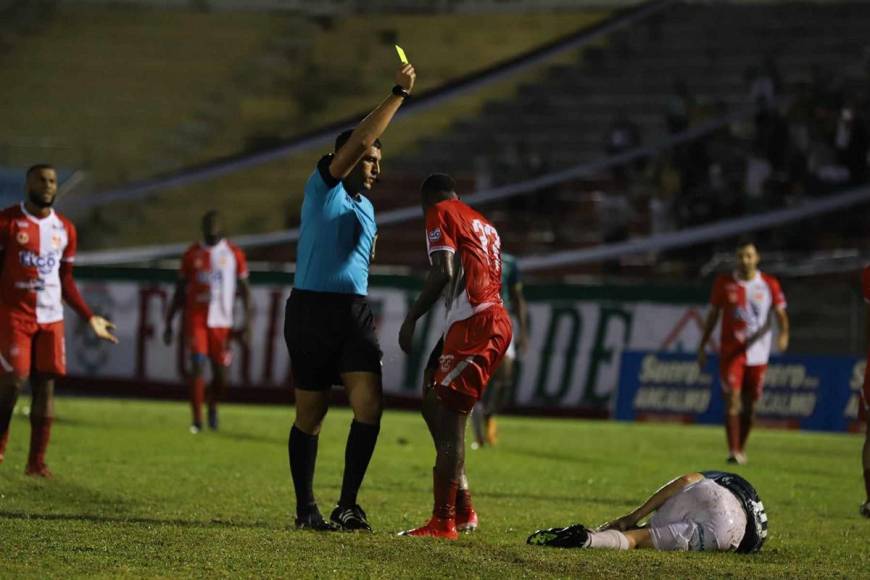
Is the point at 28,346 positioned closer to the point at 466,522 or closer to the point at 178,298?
the point at 466,522

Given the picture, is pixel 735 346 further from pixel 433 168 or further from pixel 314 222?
pixel 433 168

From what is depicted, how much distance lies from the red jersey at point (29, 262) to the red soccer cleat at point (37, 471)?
1178mm

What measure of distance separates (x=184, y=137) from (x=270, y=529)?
32035mm

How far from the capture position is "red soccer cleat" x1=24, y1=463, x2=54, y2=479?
13.6m

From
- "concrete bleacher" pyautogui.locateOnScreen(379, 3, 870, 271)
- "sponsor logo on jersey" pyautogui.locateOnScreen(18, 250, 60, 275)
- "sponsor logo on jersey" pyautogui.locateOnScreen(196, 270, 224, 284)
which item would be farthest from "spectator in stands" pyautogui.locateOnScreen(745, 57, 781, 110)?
"sponsor logo on jersey" pyautogui.locateOnScreen(18, 250, 60, 275)

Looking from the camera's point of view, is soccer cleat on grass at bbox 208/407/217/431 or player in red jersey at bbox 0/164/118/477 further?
soccer cleat on grass at bbox 208/407/217/431

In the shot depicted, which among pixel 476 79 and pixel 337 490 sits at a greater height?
pixel 476 79

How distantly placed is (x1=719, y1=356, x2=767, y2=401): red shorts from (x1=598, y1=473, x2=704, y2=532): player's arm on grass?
29.9ft

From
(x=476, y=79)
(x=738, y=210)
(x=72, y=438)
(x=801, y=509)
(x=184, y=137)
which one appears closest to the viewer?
(x=801, y=509)

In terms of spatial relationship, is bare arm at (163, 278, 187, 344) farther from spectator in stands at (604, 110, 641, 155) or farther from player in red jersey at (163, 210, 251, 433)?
spectator in stands at (604, 110, 641, 155)

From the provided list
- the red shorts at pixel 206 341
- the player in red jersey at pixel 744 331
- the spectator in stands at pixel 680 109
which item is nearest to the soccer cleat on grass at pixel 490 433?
the player in red jersey at pixel 744 331

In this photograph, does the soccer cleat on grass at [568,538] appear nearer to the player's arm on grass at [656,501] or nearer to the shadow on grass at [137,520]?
the player's arm on grass at [656,501]

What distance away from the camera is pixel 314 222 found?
1017 centimetres

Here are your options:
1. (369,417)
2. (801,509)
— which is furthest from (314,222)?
(801,509)
